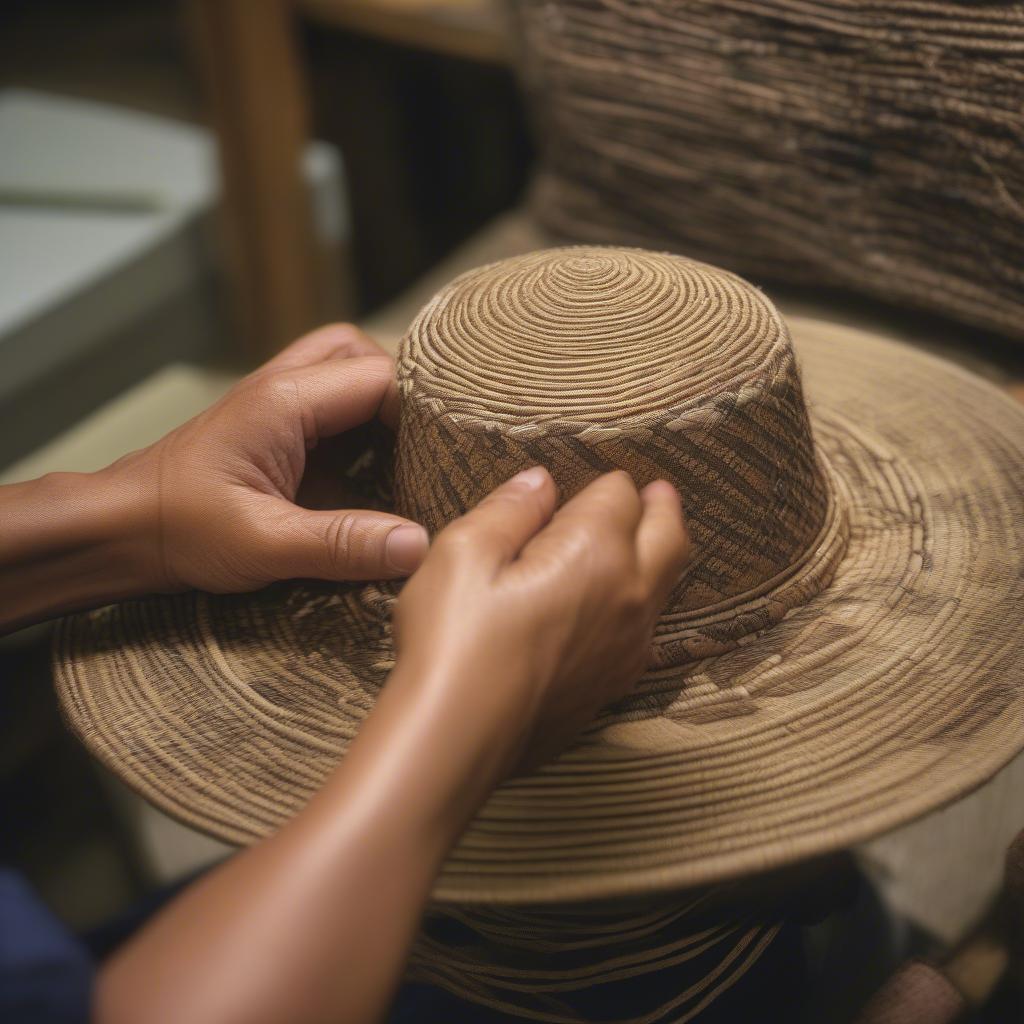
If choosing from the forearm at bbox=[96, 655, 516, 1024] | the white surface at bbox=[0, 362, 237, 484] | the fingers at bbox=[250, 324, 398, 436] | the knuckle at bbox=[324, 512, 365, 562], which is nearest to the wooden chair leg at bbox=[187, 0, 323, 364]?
the white surface at bbox=[0, 362, 237, 484]

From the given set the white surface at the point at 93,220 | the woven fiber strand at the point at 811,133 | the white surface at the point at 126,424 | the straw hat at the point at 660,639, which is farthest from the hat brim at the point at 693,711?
the white surface at the point at 93,220

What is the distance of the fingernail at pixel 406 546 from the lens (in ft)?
2.50

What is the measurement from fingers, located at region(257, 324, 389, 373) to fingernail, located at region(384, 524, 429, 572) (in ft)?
0.73

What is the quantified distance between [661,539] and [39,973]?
401 mm

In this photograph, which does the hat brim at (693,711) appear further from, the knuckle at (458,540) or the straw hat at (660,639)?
the knuckle at (458,540)

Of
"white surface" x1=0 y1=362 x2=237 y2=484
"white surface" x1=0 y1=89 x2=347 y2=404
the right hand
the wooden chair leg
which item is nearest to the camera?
the right hand

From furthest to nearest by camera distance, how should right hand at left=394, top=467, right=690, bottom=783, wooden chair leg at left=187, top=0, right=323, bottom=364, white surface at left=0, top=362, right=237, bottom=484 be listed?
wooden chair leg at left=187, top=0, right=323, bottom=364, white surface at left=0, top=362, right=237, bottom=484, right hand at left=394, top=467, right=690, bottom=783

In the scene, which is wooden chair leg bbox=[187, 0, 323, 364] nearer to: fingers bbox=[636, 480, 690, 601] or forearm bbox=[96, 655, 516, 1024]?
fingers bbox=[636, 480, 690, 601]

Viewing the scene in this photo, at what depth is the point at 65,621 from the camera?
883mm

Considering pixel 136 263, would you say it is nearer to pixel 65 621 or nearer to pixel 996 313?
pixel 65 621

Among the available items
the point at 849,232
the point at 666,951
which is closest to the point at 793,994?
the point at 666,951

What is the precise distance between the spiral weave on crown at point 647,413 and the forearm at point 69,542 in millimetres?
205

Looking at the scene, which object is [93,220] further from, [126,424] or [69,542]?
[69,542]

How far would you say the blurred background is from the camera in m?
1.19
